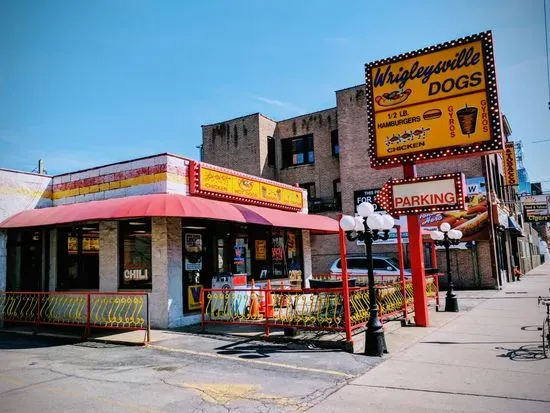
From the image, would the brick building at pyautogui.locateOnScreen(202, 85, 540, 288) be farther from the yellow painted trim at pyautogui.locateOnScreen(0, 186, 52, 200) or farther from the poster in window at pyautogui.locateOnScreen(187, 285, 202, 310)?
the yellow painted trim at pyautogui.locateOnScreen(0, 186, 52, 200)

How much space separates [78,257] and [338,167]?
1849 cm

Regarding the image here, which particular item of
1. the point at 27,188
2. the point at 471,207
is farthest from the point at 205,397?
the point at 471,207

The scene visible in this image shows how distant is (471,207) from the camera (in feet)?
72.5

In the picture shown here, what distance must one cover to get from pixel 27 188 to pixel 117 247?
4.12 m

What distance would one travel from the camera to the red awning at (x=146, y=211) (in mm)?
10172

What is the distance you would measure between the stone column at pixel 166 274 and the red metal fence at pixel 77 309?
1.26 feet

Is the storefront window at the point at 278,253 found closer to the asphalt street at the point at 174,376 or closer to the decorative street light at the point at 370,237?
the asphalt street at the point at 174,376

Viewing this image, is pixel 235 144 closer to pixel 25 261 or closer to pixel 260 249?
pixel 260 249

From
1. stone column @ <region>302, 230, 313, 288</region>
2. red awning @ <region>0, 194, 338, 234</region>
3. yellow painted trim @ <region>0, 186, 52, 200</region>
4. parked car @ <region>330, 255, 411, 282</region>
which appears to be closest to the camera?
red awning @ <region>0, 194, 338, 234</region>

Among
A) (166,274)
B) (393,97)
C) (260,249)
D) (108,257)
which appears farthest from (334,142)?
(166,274)

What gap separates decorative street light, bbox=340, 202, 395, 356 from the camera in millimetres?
8086

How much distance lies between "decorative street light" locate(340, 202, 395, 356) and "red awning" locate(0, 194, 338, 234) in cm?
380

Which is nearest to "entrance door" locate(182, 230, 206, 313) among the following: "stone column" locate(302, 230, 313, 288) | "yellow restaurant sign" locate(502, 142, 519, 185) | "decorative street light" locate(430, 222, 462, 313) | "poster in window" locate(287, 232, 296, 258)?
"poster in window" locate(287, 232, 296, 258)

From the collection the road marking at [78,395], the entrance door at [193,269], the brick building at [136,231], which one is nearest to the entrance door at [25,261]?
the brick building at [136,231]
